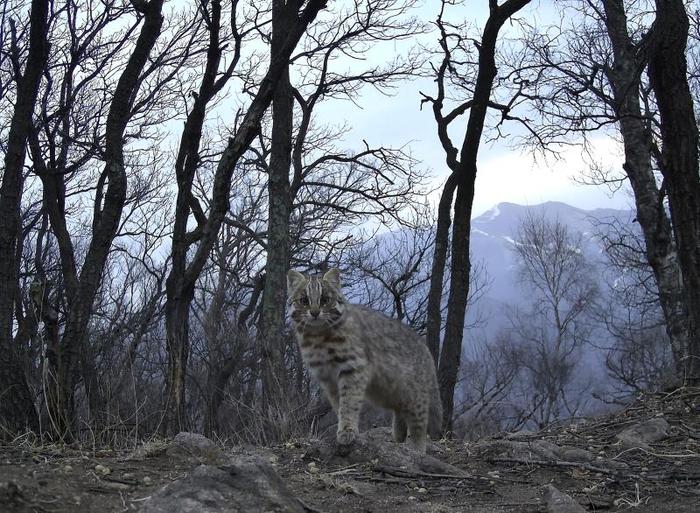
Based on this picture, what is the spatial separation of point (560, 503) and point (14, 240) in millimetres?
7019

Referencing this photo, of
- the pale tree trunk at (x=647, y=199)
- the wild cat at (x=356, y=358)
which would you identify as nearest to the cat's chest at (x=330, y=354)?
the wild cat at (x=356, y=358)

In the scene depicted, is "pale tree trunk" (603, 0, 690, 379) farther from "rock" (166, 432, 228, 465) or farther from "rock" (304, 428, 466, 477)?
"rock" (166, 432, 228, 465)

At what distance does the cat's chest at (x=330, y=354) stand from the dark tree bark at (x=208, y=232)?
2.51 metres

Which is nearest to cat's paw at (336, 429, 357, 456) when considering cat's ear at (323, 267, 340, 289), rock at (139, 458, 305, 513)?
cat's ear at (323, 267, 340, 289)

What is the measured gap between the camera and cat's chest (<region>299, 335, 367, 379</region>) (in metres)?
7.31

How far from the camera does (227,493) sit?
420 cm

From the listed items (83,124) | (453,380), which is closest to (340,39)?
(83,124)

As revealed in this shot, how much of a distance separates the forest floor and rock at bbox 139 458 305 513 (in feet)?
0.13

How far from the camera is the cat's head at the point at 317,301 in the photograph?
7391 mm

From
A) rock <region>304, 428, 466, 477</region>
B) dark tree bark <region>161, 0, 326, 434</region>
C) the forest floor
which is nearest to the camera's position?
the forest floor

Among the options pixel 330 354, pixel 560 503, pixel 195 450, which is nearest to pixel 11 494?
pixel 195 450

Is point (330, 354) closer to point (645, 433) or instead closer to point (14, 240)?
point (645, 433)

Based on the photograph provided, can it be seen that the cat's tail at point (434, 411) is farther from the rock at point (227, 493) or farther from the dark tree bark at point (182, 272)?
the rock at point (227, 493)

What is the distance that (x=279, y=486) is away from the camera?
176 inches
